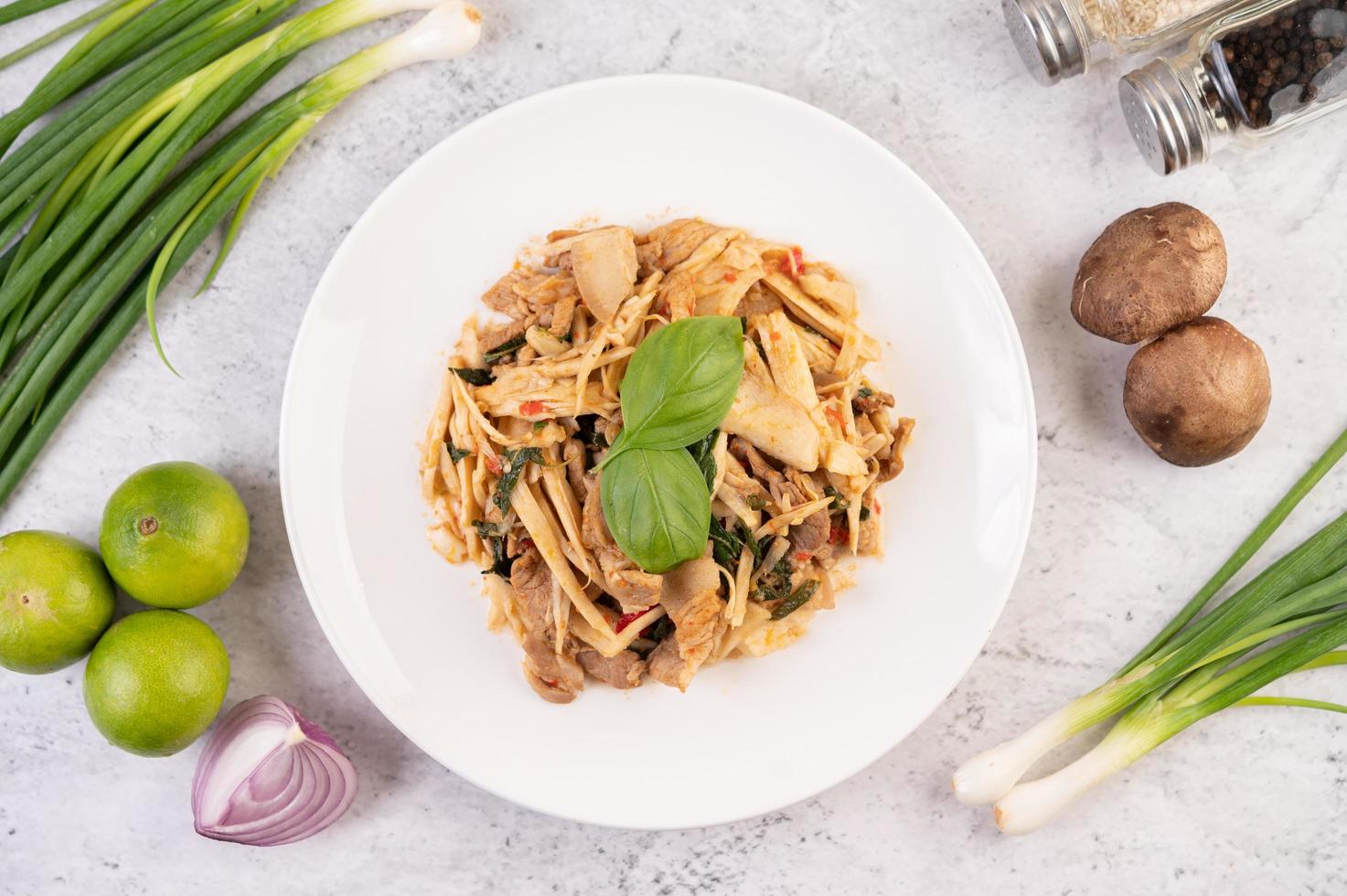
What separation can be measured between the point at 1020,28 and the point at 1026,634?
161cm

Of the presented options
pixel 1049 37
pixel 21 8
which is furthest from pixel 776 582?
pixel 21 8

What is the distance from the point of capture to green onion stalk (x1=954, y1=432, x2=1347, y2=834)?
2.46 metres

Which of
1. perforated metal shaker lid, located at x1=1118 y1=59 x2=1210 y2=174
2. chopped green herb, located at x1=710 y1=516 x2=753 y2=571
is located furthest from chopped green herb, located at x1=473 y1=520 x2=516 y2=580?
perforated metal shaker lid, located at x1=1118 y1=59 x2=1210 y2=174

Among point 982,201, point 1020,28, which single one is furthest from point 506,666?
point 1020,28

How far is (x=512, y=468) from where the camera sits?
2295mm

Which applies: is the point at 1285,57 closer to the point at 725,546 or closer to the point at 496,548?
the point at 725,546

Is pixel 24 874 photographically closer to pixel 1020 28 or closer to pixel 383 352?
pixel 383 352

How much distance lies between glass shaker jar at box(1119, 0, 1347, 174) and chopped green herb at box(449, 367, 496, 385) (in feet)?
5.84

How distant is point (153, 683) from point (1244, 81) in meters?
3.01

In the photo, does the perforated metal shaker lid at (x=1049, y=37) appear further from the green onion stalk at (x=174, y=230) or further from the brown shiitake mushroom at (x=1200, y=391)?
the green onion stalk at (x=174, y=230)

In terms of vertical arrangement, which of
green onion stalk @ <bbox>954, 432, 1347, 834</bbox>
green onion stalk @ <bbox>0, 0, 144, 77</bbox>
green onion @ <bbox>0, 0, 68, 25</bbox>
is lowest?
green onion stalk @ <bbox>954, 432, 1347, 834</bbox>

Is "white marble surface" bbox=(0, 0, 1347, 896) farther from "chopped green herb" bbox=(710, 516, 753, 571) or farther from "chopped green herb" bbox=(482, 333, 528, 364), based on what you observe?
"chopped green herb" bbox=(710, 516, 753, 571)

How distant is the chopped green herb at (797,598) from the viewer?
2.32m

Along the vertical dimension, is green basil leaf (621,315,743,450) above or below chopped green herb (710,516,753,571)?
above
